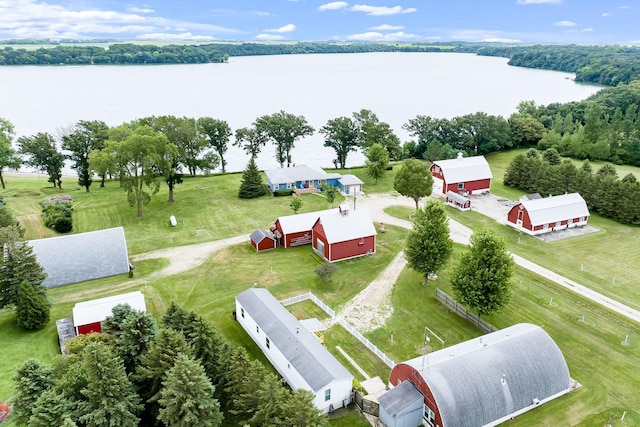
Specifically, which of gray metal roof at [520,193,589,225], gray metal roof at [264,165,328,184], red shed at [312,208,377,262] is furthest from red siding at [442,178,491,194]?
red shed at [312,208,377,262]

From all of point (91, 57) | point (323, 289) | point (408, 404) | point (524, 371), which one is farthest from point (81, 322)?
point (91, 57)

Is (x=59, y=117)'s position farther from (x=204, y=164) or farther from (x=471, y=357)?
(x=471, y=357)

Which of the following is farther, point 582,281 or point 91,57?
point 91,57

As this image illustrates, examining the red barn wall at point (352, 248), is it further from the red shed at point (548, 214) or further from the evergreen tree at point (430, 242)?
the red shed at point (548, 214)

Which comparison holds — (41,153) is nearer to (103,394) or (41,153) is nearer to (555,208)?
(103,394)

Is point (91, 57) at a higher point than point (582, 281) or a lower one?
higher

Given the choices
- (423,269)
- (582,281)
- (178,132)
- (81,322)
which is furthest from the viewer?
(178,132)
